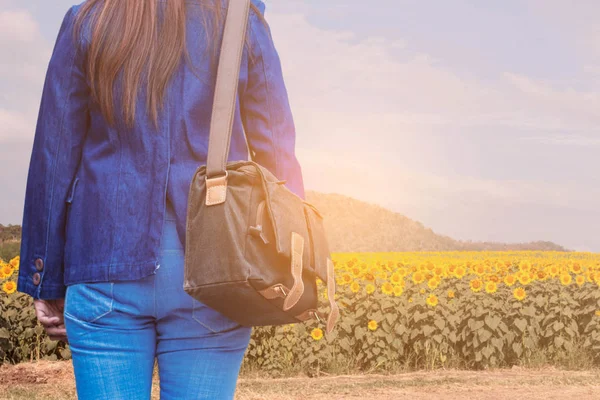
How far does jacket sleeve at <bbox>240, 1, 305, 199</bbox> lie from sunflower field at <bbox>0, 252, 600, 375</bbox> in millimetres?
5375

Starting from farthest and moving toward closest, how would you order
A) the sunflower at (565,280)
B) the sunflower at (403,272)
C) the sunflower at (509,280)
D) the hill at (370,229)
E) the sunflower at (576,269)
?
the hill at (370,229) < the sunflower at (576,269) < the sunflower at (565,280) < the sunflower at (403,272) < the sunflower at (509,280)

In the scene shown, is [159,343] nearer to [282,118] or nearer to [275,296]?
[275,296]

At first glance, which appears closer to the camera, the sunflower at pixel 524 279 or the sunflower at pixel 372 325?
the sunflower at pixel 372 325

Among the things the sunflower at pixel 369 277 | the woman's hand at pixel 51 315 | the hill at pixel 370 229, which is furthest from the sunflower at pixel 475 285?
the hill at pixel 370 229

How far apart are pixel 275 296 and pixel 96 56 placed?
32.6 inches

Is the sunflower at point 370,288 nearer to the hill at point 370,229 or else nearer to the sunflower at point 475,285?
the sunflower at point 475,285

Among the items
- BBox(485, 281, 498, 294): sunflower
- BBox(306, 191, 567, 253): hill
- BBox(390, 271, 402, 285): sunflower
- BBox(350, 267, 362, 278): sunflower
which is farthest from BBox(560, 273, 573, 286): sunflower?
BBox(306, 191, 567, 253): hill

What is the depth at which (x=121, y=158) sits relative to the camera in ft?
6.01

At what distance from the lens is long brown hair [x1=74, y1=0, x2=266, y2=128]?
1.81 m

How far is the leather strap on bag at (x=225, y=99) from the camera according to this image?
1.67 meters

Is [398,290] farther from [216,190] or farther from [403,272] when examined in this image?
[216,190]

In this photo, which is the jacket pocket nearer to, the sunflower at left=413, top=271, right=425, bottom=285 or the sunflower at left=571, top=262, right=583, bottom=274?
the sunflower at left=413, top=271, right=425, bottom=285

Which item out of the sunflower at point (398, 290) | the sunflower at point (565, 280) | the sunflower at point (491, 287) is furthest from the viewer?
the sunflower at point (565, 280)

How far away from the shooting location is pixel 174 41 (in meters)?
1.84
